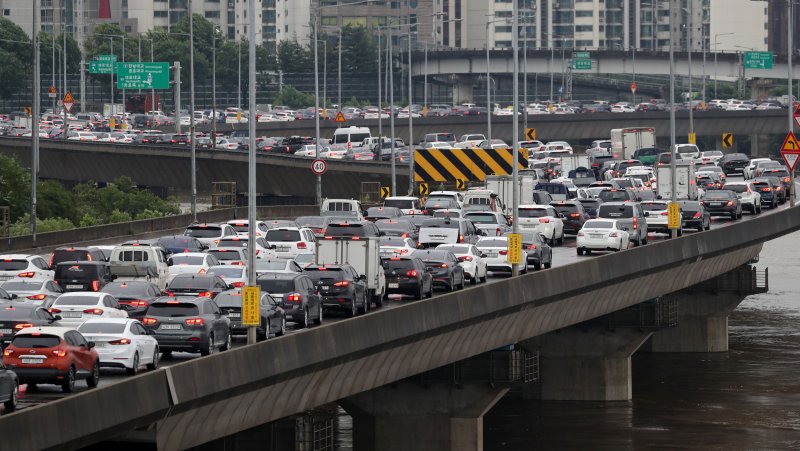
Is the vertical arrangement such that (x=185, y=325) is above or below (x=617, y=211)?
below

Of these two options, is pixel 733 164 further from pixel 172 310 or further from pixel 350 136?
pixel 172 310

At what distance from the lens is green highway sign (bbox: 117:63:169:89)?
146 m

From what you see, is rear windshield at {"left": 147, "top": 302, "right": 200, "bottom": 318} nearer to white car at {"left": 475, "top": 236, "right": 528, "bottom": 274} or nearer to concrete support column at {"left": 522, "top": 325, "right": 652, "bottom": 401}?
A: white car at {"left": 475, "top": 236, "right": 528, "bottom": 274}

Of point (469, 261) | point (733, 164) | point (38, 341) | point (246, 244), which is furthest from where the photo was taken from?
point (733, 164)

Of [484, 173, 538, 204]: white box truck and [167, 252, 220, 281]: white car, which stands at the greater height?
[484, 173, 538, 204]: white box truck

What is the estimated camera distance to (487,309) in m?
45.2

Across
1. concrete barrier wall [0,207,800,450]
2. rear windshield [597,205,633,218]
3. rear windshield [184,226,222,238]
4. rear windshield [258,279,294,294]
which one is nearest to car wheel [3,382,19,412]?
concrete barrier wall [0,207,800,450]

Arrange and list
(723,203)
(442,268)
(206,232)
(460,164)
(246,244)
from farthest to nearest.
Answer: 1. (460,164)
2. (723,203)
3. (206,232)
4. (246,244)
5. (442,268)

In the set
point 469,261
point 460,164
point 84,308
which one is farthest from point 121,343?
point 460,164

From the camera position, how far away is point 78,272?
48.9 m

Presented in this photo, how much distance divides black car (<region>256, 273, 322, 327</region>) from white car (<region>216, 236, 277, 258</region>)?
15740 millimetres

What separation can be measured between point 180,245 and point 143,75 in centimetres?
8980

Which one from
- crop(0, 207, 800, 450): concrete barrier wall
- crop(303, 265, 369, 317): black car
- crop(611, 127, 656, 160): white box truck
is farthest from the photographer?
crop(611, 127, 656, 160): white box truck

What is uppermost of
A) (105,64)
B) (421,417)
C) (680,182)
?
(105,64)
